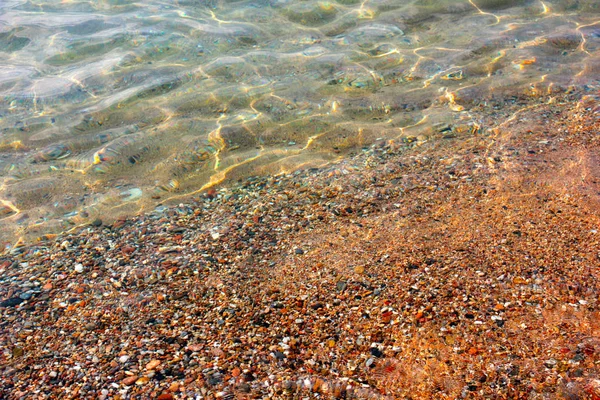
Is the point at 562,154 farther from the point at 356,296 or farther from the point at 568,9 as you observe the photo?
the point at 568,9

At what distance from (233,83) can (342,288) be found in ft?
12.0

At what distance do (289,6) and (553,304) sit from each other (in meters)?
6.60

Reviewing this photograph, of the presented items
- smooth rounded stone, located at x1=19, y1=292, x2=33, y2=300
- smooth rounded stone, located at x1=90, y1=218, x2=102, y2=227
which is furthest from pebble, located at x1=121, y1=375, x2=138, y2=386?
smooth rounded stone, located at x1=90, y1=218, x2=102, y2=227

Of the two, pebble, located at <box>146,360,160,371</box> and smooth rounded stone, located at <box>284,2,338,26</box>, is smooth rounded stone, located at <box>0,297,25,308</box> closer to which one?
pebble, located at <box>146,360,160,371</box>

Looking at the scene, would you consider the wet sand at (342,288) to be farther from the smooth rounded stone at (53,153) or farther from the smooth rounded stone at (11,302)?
the smooth rounded stone at (53,153)

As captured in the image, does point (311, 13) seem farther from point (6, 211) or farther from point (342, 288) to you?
point (342, 288)

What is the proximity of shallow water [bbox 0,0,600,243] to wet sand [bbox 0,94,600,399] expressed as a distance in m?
0.49

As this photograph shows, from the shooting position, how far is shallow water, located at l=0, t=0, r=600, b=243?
4.39m

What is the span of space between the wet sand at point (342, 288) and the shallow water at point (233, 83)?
1.61ft

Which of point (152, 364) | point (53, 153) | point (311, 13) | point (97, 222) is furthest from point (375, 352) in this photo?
point (311, 13)

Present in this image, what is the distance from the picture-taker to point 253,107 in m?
5.21

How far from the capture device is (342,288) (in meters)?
2.82

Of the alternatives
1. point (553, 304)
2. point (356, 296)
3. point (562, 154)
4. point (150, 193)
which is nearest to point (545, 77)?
point (562, 154)

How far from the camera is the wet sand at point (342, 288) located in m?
2.27
